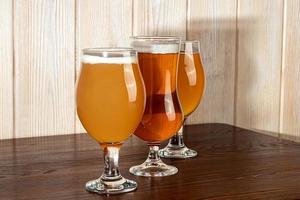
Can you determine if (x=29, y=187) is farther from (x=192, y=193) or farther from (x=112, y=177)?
(x=192, y=193)

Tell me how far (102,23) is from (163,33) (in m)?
0.15

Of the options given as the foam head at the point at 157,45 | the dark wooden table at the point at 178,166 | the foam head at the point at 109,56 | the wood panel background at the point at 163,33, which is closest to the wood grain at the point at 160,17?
the wood panel background at the point at 163,33

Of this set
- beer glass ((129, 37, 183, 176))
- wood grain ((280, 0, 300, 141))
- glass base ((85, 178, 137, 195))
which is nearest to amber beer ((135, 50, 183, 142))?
beer glass ((129, 37, 183, 176))

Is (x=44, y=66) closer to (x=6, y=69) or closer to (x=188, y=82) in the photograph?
(x=6, y=69)

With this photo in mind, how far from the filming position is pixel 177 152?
1011 millimetres

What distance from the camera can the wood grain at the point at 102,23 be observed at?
48.0 inches

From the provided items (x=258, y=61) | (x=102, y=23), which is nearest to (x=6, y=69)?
(x=102, y=23)

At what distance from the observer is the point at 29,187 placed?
79cm

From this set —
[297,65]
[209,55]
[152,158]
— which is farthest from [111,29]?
[297,65]

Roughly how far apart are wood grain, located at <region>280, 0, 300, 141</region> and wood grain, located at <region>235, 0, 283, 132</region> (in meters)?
0.02

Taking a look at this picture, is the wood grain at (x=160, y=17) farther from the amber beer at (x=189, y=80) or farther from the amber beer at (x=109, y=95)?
the amber beer at (x=109, y=95)

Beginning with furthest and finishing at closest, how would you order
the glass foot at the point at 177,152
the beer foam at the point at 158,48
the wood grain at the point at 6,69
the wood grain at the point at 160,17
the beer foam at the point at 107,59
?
the wood grain at the point at 160,17, the wood grain at the point at 6,69, the glass foot at the point at 177,152, the beer foam at the point at 158,48, the beer foam at the point at 107,59

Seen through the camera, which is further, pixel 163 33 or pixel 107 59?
pixel 163 33

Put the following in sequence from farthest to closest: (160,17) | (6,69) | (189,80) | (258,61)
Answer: (258,61)
(160,17)
(6,69)
(189,80)
